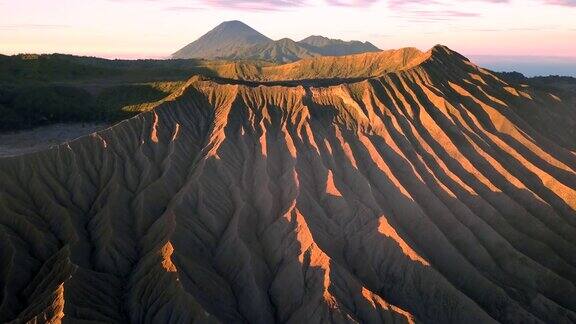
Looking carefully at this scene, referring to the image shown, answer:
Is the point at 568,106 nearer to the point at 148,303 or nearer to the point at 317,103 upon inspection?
the point at 317,103

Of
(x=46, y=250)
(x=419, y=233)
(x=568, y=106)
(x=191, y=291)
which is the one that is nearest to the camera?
(x=191, y=291)

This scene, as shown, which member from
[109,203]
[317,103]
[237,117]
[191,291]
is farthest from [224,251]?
[317,103]

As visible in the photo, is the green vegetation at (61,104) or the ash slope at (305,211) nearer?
the ash slope at (305,211)

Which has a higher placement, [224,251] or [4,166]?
[4,166]

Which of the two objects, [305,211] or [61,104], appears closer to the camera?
[305,211]

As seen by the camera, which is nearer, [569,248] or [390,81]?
[569,248]

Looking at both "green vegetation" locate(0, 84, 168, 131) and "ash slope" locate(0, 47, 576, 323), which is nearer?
"ash slope" locate(0, 47, 576, 323)

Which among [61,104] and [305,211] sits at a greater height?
[305,211]

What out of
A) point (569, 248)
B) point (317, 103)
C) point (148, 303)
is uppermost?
point (317, 103)
